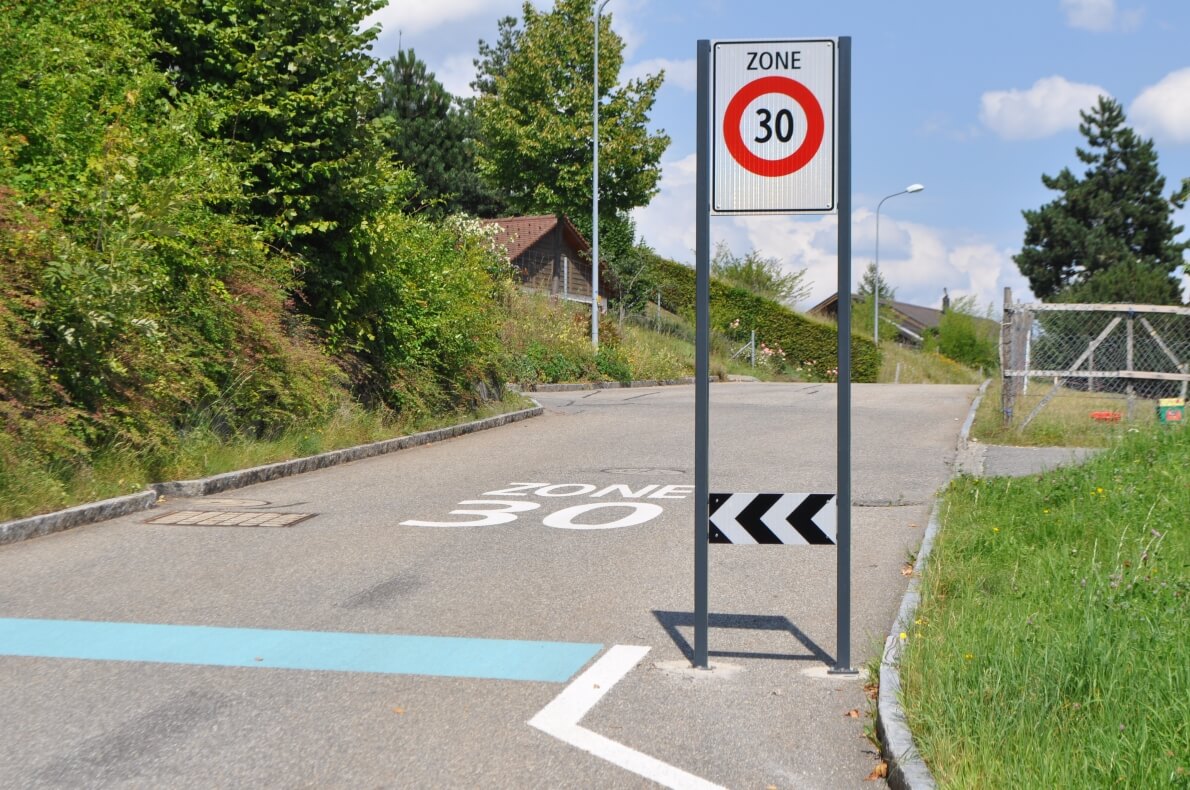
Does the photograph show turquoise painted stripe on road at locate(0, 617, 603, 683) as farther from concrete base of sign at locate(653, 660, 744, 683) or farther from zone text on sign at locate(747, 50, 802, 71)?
zone text on sign at locate(747, 50, 802, 71)

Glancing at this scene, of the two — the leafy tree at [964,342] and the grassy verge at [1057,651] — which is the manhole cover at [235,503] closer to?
the grassy verge at [1057,651]

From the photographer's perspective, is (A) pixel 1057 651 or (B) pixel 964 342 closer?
(A) pixel 1057 651

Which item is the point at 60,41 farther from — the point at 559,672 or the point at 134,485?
the point at 559,672

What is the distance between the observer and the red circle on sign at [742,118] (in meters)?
5.63

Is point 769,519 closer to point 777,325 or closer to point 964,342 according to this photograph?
point 777,325

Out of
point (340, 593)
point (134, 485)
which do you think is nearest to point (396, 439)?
point (134, 485)

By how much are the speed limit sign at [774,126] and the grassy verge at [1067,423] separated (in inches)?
412

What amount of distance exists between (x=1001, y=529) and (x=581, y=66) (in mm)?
45916

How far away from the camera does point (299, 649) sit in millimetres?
6176

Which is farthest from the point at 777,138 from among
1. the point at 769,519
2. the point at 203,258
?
the point at 203,258

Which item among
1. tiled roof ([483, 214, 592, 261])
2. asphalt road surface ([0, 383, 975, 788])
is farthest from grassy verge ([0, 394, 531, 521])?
tiled roof ([483, 214, 592, 261])

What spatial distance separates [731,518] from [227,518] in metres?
6.04

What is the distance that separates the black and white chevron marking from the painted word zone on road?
434cm

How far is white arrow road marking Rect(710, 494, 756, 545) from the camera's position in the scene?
19.2ft
